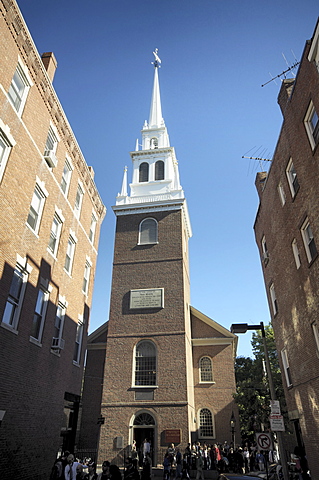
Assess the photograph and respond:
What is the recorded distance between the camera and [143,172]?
36.9 metres

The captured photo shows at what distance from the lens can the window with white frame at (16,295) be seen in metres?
11.4

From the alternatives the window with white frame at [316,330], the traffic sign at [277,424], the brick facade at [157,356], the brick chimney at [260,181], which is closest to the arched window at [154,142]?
the brick facade at [157,356]

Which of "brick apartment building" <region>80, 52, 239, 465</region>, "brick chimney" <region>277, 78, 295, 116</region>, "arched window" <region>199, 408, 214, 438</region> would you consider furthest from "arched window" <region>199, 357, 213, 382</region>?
"brick chimney" <region>277, 78, 295, 116</region>

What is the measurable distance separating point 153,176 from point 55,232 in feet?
71.7

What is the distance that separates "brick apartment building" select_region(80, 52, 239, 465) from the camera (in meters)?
25.3

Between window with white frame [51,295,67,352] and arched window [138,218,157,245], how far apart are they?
16.8m

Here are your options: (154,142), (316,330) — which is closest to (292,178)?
(316,330)

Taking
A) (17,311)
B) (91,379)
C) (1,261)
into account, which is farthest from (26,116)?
(91,379)

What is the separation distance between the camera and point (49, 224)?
14633 millimetres

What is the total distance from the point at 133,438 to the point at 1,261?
65.0 feet

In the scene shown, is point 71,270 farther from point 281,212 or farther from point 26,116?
point 281,212

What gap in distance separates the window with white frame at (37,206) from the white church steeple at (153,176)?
1959cm

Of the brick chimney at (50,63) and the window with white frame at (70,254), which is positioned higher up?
the brick chimney at (50,63)

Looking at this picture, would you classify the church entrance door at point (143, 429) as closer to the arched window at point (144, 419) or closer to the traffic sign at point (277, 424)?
the arched window at point (144, 419)
